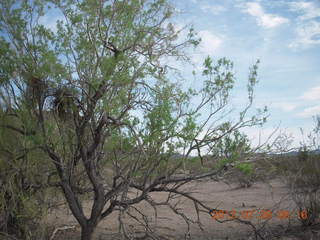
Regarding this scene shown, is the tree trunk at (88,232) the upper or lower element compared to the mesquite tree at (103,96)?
lower

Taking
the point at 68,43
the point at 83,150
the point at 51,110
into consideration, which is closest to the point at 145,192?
the point at 83,150

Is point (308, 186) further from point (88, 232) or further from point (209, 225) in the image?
point (88, 232)

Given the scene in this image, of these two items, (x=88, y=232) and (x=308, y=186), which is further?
(x=308, y=186)

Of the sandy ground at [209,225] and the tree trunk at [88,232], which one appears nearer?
the tree trunk at [88,232]

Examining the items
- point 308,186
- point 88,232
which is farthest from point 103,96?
point 308,186

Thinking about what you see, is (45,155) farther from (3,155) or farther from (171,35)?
(171,35)

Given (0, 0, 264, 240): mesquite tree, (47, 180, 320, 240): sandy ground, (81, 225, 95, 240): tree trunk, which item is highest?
(0, 0, 264, 240): mesquite tree

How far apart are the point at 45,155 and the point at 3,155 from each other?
0.73 m

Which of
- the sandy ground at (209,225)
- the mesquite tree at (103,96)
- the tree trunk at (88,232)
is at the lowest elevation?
the sandy ground at (209,225)

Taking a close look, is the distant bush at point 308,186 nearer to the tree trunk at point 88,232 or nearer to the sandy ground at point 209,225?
the sandy ground at point 209,225

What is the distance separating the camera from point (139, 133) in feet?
17.1

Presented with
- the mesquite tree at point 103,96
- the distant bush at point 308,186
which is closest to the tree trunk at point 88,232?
the mesquite tree at point 103,96

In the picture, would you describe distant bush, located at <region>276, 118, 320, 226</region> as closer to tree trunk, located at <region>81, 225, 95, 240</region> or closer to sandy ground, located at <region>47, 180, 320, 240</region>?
sandy ground, located at <region>47, 180, 320, 240</region>

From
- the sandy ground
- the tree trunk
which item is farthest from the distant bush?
the tree trunk
